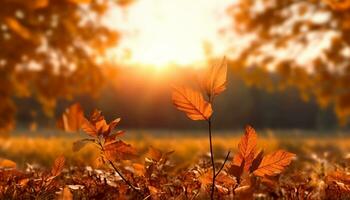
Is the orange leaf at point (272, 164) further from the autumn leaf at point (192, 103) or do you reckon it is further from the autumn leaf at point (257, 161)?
the autumn leaf at point (192, 103)

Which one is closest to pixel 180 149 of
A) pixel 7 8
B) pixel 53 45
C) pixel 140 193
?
pixel 7 8

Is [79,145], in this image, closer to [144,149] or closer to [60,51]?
[144,149]

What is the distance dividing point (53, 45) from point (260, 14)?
4815 mm

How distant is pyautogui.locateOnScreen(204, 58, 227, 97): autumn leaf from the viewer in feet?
2.96

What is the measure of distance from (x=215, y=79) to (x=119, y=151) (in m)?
0.27

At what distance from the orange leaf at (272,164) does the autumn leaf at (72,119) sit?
1.13 ft

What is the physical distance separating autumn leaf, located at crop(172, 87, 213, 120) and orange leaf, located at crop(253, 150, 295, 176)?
0.48 feet

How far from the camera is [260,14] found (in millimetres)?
11922

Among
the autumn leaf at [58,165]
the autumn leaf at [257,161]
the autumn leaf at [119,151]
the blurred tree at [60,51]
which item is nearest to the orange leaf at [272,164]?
the autumn leaf at [257,161]

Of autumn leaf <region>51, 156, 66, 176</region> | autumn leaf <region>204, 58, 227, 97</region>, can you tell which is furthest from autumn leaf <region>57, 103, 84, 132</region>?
autumn leaf <region>204, 58, 227, 97</region>

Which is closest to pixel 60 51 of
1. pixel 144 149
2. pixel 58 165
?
pixel 144 149

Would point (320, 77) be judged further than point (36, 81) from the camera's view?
Yes

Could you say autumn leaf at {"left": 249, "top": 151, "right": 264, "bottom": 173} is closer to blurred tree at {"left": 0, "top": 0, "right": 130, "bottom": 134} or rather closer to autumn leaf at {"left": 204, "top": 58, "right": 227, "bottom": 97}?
→ autumn leaf at {"left": 204, "top": 58, "right": 227, "bottom": 97}

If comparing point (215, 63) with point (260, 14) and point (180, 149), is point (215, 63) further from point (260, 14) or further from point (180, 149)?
point (260, 14)
